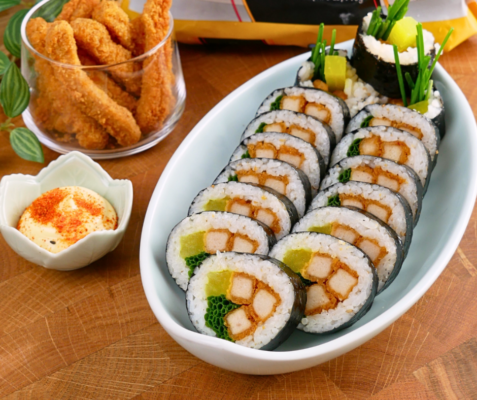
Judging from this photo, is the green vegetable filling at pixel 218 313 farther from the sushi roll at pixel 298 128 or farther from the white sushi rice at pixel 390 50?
the white sushi rice at pixel 390 50

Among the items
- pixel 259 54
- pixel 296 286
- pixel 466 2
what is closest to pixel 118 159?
pixel 259 54

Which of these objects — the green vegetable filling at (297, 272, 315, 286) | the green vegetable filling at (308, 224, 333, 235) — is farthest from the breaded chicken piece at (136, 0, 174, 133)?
the green vegetable filling at (297, 272, 315, 286)

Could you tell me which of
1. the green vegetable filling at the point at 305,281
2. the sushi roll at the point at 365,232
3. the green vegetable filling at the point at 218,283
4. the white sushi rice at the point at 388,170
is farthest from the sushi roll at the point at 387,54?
the green vegetable filling at the point at 218,283

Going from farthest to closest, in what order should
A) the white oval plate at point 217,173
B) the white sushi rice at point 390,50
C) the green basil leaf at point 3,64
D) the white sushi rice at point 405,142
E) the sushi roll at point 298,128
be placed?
the green basil leaf at point 3,64, the white sushi rice at point 390,50, the sushi roll at point 298,128, the white sushi rice at point 405,142, the white oval plate at point 217,173

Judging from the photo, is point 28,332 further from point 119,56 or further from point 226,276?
point 119,56

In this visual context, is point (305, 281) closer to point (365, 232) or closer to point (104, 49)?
point (365, 232)

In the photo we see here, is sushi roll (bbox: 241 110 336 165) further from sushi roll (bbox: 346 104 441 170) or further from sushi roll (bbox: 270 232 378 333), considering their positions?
sushi roll (bbox: 270 232 378 333)
